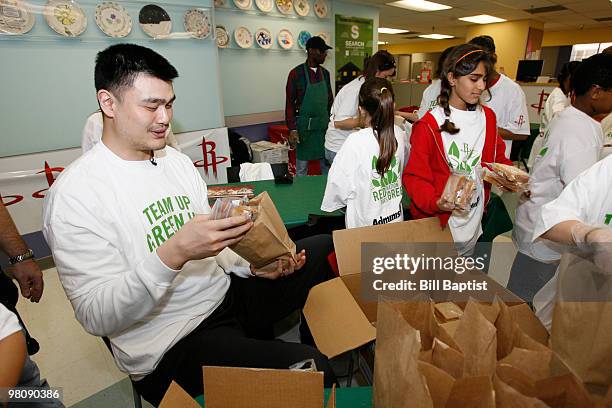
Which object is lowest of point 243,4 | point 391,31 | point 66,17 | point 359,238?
point 359,238

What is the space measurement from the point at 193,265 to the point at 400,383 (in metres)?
0.95

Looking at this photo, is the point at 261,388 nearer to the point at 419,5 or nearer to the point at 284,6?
the point at 284,6

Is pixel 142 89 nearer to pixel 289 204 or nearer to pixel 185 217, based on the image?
pixel 185 217

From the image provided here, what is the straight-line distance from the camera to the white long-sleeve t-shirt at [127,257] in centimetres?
96

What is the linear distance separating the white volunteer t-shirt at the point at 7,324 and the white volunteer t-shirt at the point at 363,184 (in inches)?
55.5

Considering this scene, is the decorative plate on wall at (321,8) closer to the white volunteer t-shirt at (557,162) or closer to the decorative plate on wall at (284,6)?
the decorative plate on wall at (284,6)

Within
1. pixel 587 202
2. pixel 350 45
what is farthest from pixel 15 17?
pixel 350 45

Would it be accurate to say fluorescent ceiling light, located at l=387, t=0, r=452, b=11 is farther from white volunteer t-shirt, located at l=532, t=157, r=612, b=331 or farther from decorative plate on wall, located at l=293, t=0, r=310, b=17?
white volunteer t-shirt, located at l=532, t=157, r=612, b=331

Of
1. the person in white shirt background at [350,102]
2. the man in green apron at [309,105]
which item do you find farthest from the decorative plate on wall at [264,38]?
the person in white shirt background at [350,102]

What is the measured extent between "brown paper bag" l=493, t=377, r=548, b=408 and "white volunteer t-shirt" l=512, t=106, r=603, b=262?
4.06ft

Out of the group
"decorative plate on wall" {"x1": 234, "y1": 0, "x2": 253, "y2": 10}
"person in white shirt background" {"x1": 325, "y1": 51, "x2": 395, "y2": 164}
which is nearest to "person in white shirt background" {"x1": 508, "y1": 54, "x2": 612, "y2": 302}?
"person in white shirt background" {"x1": 325, "y1": 51, "x2": 395, "y2": 164}

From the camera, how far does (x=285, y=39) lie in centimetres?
518

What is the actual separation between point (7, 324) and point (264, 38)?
5.04m

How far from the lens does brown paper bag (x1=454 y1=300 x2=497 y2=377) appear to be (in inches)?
21.0
